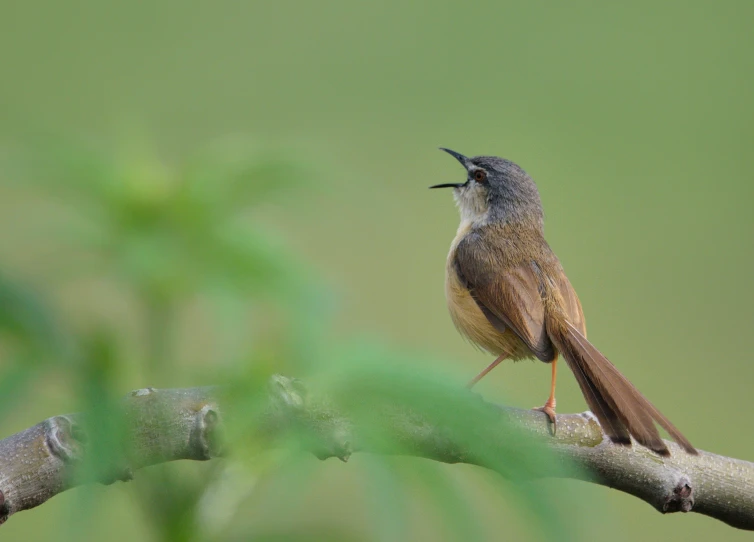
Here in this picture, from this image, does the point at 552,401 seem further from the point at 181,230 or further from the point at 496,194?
the point at 181,230


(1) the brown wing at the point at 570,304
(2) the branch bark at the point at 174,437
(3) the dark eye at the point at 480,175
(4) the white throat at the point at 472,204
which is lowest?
(1) the brown wing at the point at 570,304

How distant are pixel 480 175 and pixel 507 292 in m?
1.10

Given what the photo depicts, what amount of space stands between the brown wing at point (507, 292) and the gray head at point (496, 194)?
1.53 ft

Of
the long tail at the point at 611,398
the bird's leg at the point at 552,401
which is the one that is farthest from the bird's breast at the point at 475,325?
the long tail at the point at 611,398

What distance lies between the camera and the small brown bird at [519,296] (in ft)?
8.17

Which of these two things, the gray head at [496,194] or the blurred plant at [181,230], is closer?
the blurred plant at [181,230]

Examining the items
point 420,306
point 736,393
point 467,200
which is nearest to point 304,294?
point 467,200

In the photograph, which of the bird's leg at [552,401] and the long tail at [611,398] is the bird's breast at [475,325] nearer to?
the bird's leg at [552,401]

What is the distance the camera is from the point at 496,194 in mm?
3785

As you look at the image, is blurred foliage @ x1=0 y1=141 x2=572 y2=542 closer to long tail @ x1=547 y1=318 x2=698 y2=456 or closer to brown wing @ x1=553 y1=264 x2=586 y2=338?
long tail @ x1=547 y1=318 x2=698 y2=456

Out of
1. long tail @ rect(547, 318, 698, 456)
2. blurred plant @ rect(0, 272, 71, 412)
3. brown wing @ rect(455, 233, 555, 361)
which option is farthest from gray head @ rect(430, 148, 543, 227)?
blurred plant @ rect(0, 272, 71, 412)

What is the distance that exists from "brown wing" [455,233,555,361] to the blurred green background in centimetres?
122

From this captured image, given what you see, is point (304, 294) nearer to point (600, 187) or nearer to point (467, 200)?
point (467, 200)

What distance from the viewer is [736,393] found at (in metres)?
7.07
